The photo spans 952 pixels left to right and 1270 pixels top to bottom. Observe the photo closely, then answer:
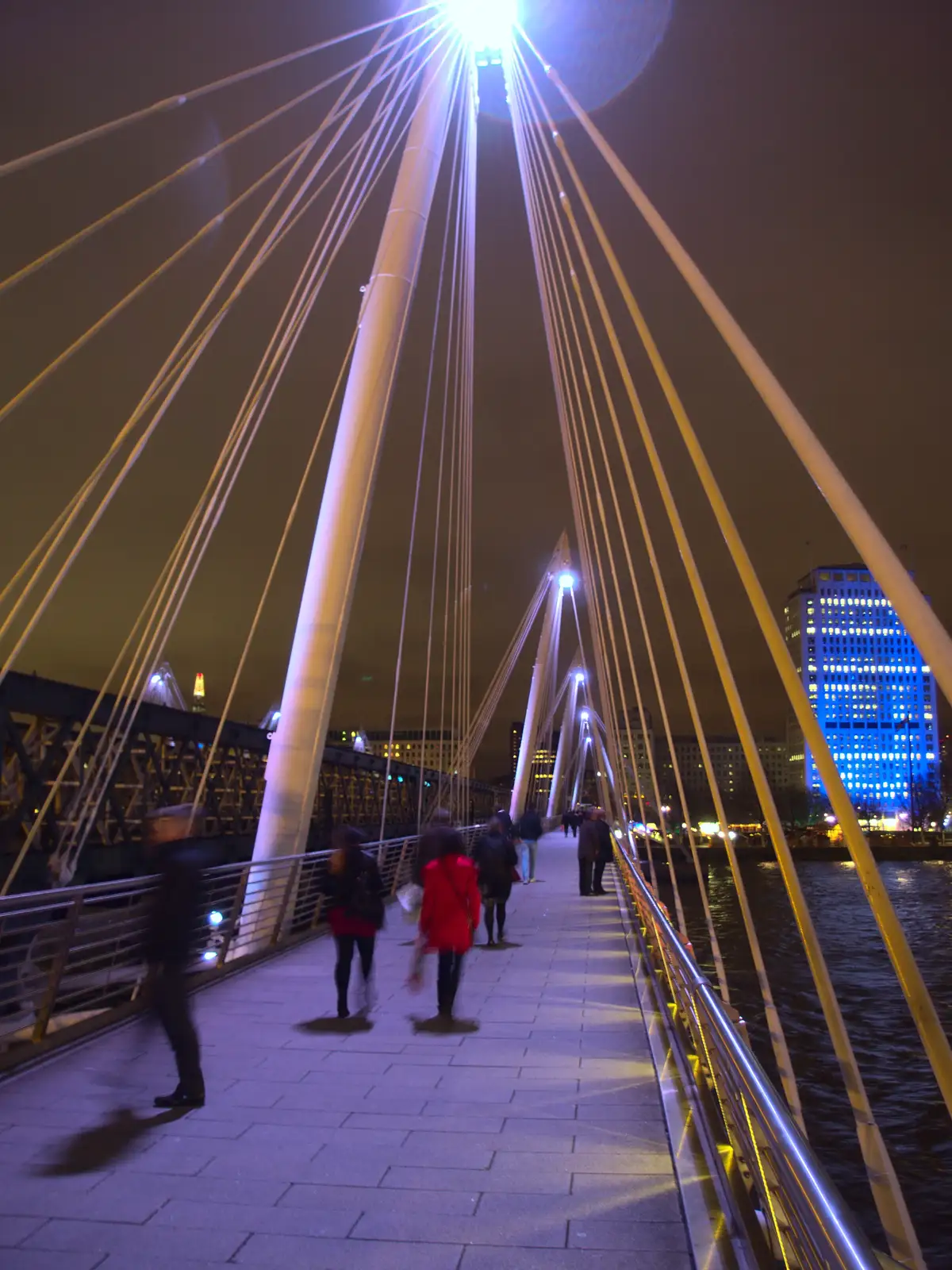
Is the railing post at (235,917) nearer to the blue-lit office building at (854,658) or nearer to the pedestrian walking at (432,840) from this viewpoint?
the pedestrian walking at (432,840)

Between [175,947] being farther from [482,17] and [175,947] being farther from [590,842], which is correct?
[590,842]

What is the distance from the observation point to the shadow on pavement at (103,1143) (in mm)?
4570

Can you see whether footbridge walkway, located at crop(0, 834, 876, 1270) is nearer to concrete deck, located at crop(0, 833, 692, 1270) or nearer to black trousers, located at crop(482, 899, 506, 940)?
concrete deck, located at crop(0, 833, 692, 1270)

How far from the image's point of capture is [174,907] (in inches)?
221

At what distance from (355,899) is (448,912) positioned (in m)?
0.67

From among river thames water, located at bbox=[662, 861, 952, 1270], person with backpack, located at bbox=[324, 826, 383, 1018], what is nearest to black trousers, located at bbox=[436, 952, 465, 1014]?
person with backpack, located at bbox=[324, 826, 383, 1018]

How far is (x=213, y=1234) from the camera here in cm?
393

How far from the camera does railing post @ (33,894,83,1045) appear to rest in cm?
674

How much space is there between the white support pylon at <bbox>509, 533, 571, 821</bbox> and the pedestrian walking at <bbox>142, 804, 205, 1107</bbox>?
115 ft

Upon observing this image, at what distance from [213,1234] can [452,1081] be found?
2.41 meters

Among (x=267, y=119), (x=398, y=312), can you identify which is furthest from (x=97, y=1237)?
(x=398, y=312)

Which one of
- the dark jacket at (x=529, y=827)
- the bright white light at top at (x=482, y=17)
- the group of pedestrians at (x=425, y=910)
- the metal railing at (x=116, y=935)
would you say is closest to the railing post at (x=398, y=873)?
the metal railing at (x=116, y=935)

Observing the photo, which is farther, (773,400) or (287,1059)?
(287,1059)

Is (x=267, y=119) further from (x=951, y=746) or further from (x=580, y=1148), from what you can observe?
(x=951, y=746)
